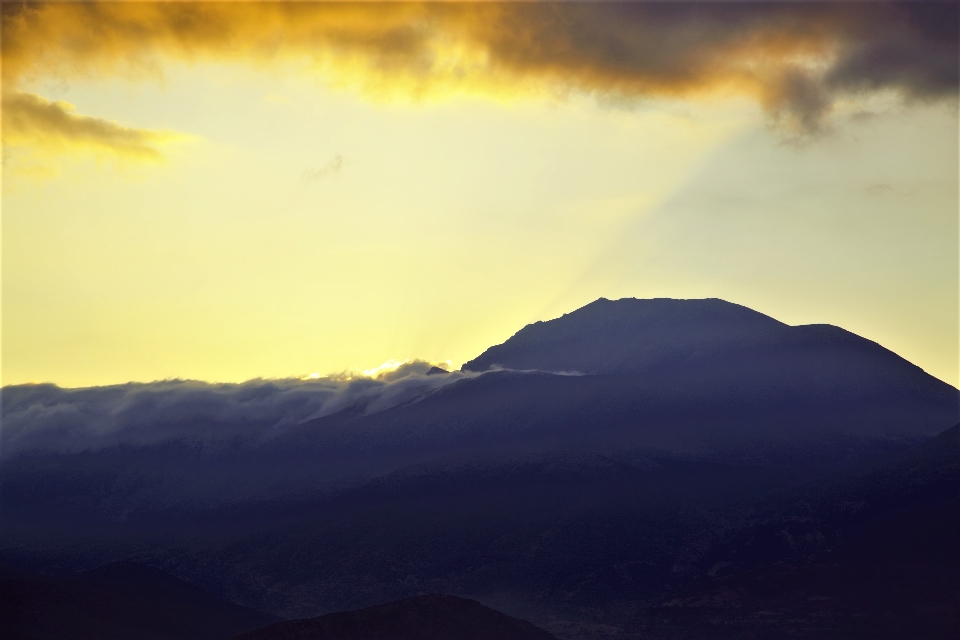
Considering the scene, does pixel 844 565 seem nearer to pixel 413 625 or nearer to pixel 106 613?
pixel 413 625

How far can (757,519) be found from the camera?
192 metres

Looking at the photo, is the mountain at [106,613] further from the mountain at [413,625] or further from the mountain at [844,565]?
the mountain at [844,565]

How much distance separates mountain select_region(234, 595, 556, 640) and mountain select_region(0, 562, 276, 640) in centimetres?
2861

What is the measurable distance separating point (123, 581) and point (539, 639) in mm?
79820

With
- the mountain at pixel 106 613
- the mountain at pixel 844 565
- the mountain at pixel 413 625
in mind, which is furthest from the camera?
the mountain at pixel 844 565

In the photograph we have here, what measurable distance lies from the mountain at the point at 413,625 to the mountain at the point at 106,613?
28607mm

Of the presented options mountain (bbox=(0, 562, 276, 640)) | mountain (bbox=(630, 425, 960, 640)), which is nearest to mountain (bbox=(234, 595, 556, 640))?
mountain (bbox=(0, 562, 276, 640))

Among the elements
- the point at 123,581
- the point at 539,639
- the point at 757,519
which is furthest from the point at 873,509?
the point at 123,581

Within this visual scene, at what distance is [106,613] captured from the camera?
132m

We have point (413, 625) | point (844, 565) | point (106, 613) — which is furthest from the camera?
point (844, 565)

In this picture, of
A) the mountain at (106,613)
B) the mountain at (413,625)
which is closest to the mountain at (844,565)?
the mountain at (413,625)

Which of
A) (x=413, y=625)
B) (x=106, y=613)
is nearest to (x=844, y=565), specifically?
(x=413, y=625)

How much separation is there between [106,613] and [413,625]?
136ft

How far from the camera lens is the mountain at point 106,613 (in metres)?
122
